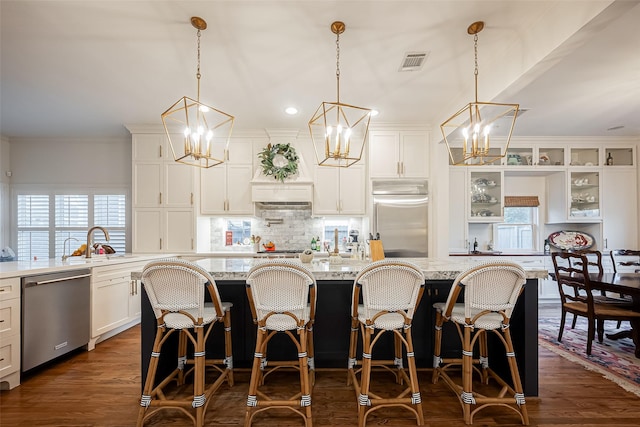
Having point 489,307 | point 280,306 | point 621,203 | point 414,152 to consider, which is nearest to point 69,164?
point 280,306

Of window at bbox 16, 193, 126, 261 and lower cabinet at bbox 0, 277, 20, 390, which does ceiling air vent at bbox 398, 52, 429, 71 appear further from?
window at bbox 16, 193, 126, 261

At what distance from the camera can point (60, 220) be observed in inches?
206

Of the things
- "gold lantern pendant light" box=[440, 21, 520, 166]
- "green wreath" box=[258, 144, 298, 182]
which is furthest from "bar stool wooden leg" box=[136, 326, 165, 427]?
"green wreath" box=[258, 144, 298, 182]

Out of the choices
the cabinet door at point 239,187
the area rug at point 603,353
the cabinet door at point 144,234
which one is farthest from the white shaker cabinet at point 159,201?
the area rug at point 603,353

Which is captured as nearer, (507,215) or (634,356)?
(634,356)

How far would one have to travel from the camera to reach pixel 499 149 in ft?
17.0

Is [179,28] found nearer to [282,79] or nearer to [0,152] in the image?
[282,79]

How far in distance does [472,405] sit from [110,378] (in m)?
2.80

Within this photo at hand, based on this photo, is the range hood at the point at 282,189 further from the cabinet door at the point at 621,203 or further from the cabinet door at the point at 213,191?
the cabinet door at the point at 621,203

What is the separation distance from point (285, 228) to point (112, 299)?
8.53ft

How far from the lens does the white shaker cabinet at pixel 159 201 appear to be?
4.78 meters

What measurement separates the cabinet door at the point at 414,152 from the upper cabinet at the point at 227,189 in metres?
2.37

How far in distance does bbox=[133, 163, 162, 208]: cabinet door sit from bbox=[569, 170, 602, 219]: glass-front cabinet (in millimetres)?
6537

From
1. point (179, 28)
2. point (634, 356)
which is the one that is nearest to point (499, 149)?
point (634, 356)
